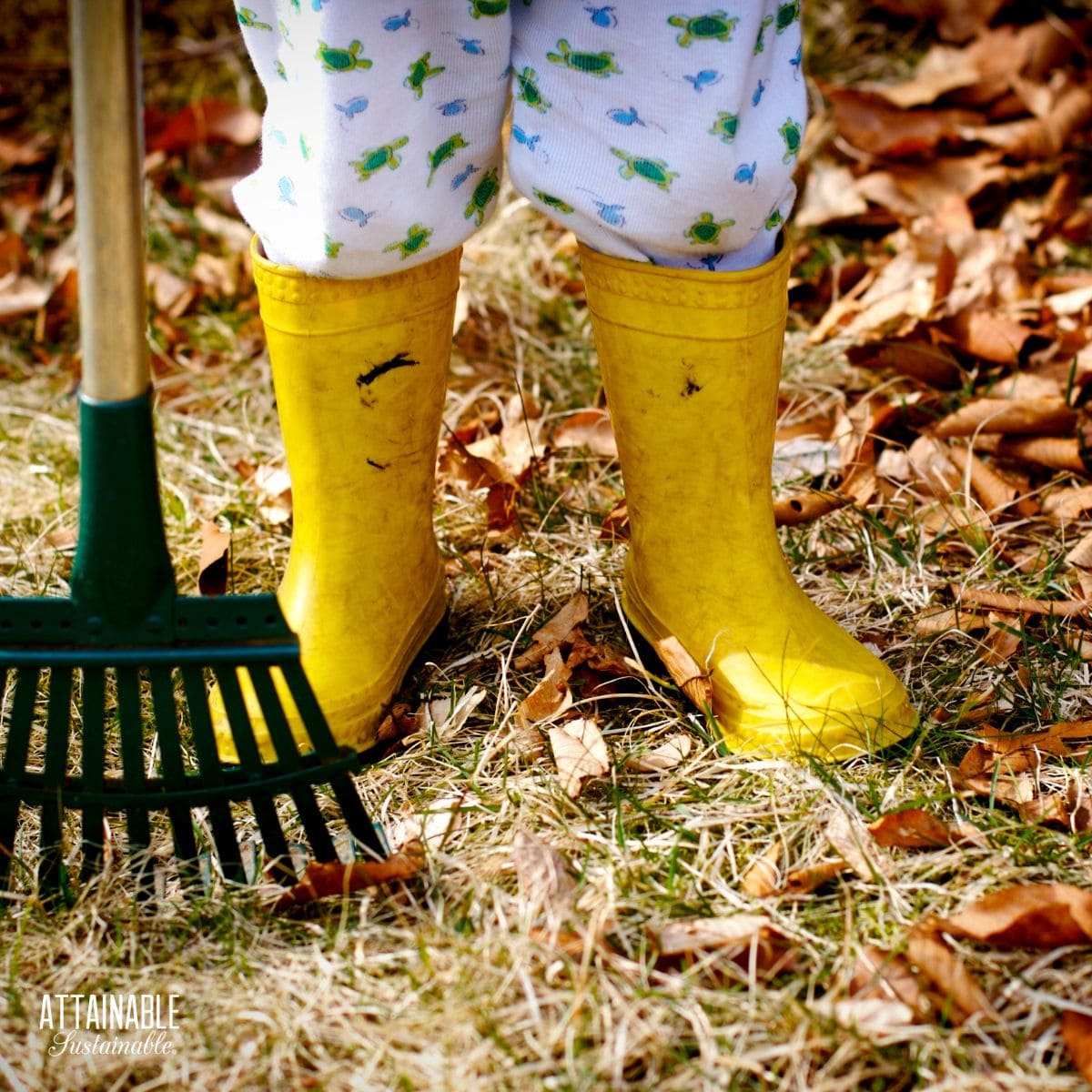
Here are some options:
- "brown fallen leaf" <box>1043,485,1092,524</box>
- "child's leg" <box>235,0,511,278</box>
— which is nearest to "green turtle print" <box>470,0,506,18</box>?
"child's leg" <box>235,0,511,278</box>

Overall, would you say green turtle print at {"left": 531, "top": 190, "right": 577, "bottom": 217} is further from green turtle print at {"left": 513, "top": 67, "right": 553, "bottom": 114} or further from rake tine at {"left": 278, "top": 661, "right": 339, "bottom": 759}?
rake tine at {"left": 278, "top": 661, "right": 339, "bottom": 759}

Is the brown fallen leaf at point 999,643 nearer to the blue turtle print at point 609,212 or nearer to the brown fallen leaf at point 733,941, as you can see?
the brown fallen leaf at point 733,941

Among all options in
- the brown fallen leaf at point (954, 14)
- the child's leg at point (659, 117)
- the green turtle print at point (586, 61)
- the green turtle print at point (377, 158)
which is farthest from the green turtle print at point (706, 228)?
the brown fallen leaf at point (954, 14)

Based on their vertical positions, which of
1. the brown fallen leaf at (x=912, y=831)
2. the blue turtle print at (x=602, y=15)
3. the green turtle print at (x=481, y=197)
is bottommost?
the brown fallen leaf at (x=912, y=831)

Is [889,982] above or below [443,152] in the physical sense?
below

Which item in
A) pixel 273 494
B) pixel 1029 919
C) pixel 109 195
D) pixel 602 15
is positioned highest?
pixel 602 15

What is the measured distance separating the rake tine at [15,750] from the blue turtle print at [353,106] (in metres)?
0.46

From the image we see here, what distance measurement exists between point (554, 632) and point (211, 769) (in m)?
0.39

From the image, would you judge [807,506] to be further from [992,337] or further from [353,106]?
[353,106]

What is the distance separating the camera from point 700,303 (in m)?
1.02

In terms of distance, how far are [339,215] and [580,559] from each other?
0.53m

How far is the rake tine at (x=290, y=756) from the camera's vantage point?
928mm

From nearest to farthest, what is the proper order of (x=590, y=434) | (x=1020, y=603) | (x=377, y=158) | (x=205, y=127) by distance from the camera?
(x=377, y=158)
(x=1020, y=603)
(x=590, y=434)
(x=205, y=127)

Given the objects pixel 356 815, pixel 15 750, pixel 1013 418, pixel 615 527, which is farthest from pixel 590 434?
pixel 15 750
